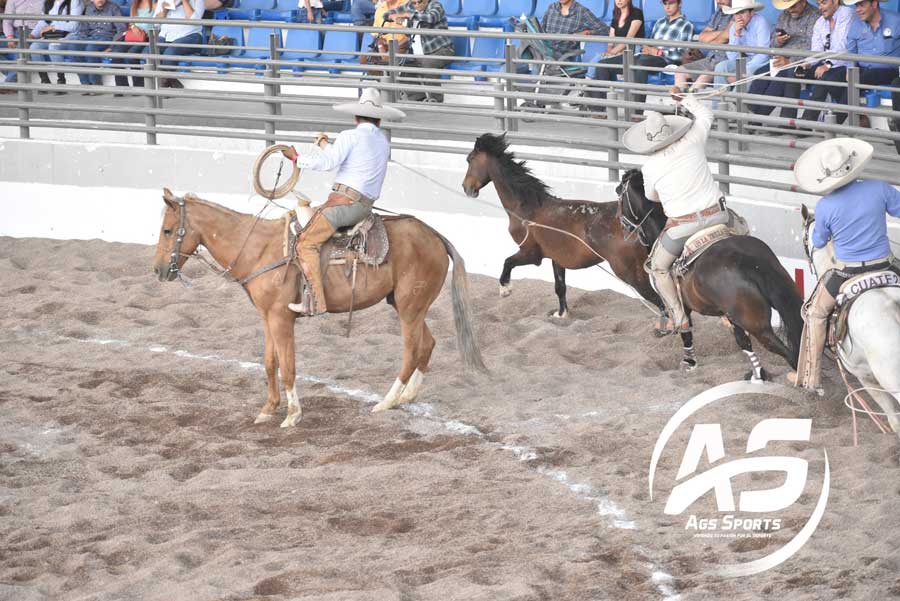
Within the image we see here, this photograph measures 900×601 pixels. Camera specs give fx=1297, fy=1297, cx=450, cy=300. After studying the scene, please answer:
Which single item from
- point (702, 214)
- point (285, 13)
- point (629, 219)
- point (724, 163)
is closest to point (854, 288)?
point (702, 214)

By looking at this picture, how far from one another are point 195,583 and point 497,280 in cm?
715

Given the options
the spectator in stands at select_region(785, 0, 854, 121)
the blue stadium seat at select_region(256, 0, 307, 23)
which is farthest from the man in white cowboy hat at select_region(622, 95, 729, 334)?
the blue stadium seat at select_region(256, 0, 307, 23)

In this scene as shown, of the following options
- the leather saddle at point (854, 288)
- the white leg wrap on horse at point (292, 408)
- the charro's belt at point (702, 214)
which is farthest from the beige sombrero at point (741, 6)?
the white leg wrap on horse at point (292, 408)

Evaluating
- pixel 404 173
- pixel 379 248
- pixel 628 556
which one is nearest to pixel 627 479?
pixel 628 556

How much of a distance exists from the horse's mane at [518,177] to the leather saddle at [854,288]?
4.09 metres

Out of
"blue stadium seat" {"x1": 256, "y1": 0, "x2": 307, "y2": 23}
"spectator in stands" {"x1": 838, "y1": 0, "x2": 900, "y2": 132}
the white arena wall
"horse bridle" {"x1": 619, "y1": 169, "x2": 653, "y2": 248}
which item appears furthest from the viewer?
"blue stadium seat" {"x1": 256, "y1": 0, "x2": 307, "y2": 23}

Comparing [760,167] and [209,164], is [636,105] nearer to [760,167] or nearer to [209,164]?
[760,167]

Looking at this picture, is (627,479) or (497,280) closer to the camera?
(627,479)

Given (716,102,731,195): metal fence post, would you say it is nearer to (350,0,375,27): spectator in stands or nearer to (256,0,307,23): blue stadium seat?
(350,0,375,27): spectator in stands

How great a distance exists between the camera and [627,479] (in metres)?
8.05

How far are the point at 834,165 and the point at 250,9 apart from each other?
12590 mm

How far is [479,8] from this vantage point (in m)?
17.5

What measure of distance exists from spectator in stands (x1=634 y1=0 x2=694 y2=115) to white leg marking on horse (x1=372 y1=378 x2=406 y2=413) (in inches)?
226

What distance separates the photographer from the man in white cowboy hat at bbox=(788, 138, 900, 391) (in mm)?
8039
